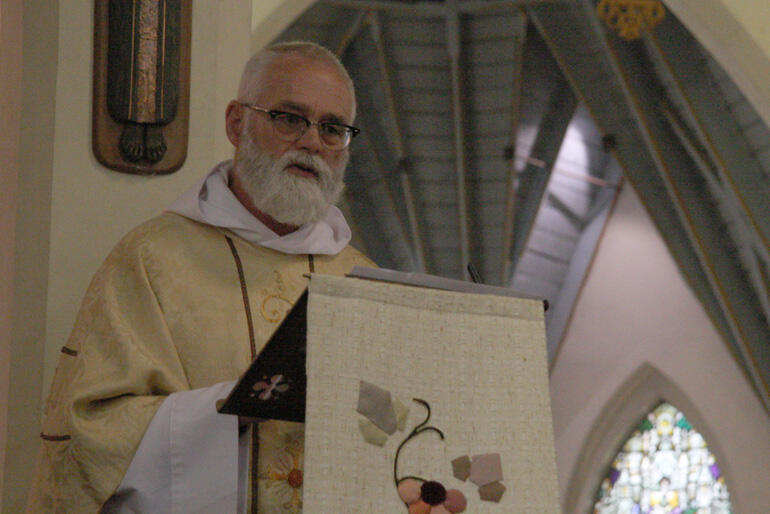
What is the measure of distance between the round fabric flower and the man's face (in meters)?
0.91

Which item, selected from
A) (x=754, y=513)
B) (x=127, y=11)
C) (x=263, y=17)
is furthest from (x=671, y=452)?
(x=127, y=11)

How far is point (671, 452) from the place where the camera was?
1049 centimetres

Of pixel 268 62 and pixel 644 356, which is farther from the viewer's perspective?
pixel 644 356

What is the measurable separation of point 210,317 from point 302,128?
0.49 metres

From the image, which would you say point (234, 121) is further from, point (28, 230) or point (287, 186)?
point (28, 230)

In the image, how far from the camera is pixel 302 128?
2779 mm

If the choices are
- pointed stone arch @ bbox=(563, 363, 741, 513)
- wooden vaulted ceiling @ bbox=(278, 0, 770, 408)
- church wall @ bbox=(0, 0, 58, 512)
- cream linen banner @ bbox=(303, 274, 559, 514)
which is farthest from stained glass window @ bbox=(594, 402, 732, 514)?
cream linen banner @ bbox=(303, 274, 559, 514)

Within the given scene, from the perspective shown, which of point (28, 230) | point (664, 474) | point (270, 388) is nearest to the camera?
point (270, 388)

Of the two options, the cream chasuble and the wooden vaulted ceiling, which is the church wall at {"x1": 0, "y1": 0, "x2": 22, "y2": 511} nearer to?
the cream chasuble

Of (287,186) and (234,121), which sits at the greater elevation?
(234,121)

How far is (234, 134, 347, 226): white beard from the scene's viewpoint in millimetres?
2752

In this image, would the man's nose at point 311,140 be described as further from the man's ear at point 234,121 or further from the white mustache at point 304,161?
the man's ear at point 234,121

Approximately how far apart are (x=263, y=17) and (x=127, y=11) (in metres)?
2.24

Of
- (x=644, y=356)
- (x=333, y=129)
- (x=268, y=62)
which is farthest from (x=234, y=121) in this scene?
(x=644, y=356)
